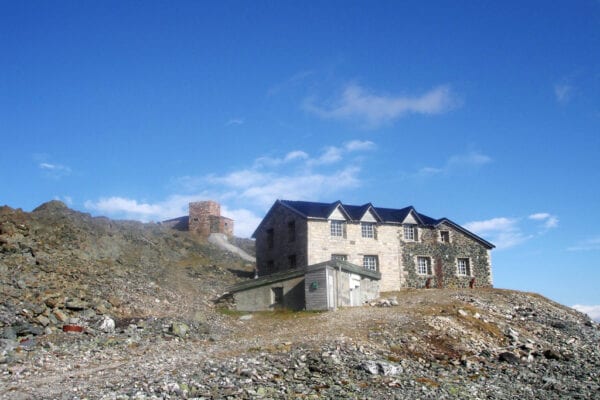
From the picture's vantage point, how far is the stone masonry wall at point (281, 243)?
4596 cm

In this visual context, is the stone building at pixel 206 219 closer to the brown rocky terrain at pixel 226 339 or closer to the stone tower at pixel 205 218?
the stone tower at pixel 205 218

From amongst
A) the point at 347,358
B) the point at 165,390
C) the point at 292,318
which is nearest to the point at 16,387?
the point at 165,390

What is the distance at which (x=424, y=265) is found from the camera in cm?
5100

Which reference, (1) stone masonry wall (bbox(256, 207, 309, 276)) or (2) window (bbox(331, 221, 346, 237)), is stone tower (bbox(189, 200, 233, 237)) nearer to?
(1) stone masonry wall (bbox(256, 207, 309, 276))

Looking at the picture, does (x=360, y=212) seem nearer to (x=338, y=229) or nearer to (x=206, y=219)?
(x=338, y=229)

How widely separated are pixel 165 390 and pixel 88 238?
28778mm

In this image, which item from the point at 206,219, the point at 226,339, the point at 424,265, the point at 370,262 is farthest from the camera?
the point at 206,219

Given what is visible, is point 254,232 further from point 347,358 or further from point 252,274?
point 347,358

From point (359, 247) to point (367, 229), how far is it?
6.68 feet

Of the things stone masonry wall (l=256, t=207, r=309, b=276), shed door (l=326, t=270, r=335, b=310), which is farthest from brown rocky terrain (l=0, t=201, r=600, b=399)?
stone masonry wall (l=256, t=207, r=309, b=276)

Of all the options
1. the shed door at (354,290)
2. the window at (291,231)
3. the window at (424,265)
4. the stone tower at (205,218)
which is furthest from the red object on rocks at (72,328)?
the stone tower at (205,218)

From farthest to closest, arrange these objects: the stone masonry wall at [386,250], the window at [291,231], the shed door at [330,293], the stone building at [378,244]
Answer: the window at [291,231]
the stone building at [378,244]
the stone masonry wall at [386,250]
the shed door at [330,293]

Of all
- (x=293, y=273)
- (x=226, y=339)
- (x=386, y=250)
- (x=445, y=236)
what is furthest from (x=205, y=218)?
(x=226, y=339)

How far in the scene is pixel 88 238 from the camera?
42938mm
